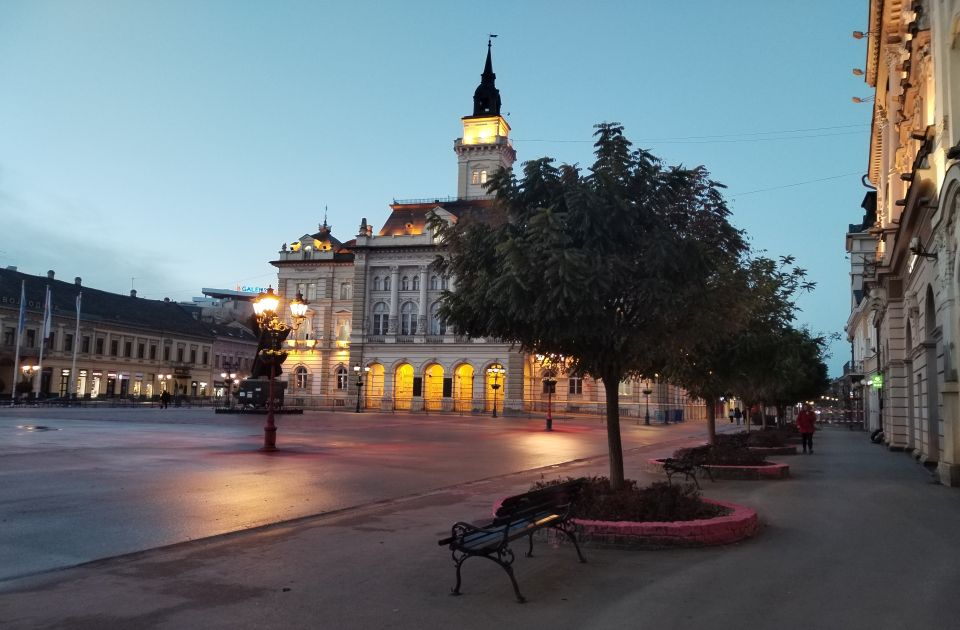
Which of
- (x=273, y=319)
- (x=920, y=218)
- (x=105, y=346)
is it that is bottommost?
(x=273, y=319)

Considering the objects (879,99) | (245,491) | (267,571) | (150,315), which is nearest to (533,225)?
(267,571)

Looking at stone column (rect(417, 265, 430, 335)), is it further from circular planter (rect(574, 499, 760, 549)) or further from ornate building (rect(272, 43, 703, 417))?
circular planter (rect(574, 499, 760, 549))

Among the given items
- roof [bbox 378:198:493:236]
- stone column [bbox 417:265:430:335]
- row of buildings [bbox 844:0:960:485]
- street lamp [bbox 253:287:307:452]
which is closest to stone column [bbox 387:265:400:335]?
stone column [bbox 417:265:430:335]

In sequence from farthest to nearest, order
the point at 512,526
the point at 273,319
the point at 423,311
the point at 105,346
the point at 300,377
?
the point at 300,377
the point at 105,346
the point at 423,311
the point at 273,319
the point at 512,526

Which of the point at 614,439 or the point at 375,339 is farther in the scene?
the point at 375,339

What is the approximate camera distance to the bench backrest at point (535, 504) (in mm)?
7310

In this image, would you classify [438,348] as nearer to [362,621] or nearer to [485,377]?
[485,377]

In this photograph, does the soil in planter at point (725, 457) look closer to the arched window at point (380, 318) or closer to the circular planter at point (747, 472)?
the circular planter at point (747, 472)

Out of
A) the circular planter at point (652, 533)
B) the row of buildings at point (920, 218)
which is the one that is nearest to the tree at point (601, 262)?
the circular planter at point (652, 533)

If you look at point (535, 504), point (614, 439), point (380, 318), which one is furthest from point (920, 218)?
point (380, 318)

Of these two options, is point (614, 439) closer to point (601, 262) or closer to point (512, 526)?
point (601, 262)

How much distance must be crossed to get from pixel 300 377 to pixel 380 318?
11585 millimetres

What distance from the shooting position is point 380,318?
270ft

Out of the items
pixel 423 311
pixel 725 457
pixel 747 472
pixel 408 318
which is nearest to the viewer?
pixel 747 472
